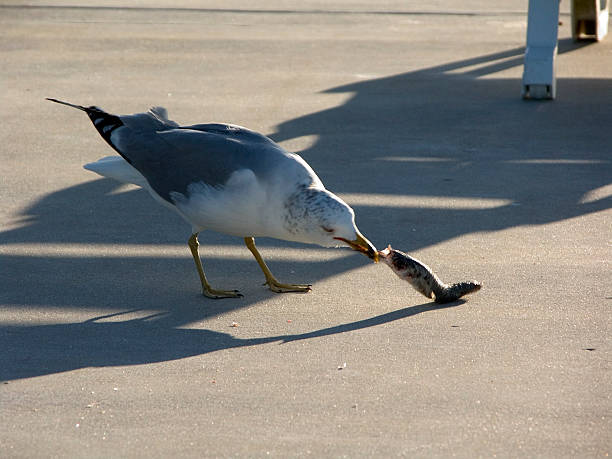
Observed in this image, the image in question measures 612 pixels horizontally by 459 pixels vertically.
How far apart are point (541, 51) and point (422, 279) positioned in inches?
237

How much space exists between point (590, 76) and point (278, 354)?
8.59m

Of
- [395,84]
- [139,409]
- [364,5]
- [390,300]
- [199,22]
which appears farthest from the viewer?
[364,5]

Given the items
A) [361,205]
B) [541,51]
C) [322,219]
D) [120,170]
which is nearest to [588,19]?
[541,51]

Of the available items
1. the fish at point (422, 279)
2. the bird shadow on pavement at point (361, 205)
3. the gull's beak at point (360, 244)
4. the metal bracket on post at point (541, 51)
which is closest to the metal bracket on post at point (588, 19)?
the bird shadow on pavement at point (361, 205)

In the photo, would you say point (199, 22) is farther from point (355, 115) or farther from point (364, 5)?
point (355, 115)

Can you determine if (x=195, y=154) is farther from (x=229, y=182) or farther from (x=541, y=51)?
(x=541, y=51)


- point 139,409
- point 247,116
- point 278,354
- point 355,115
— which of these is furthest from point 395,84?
point 139,409

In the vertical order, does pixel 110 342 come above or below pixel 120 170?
below

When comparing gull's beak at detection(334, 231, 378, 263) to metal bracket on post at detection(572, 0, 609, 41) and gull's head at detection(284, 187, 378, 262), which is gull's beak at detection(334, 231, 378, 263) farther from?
metal bracket on post at detection(572, 0, 609, 41)

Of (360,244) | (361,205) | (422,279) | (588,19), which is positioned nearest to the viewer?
(360,244)

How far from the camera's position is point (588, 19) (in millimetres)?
14773

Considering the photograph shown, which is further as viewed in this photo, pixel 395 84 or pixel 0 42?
pixel 0 42

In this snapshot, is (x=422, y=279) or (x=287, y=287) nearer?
(x=422, y=279)

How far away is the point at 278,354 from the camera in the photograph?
205 inches
